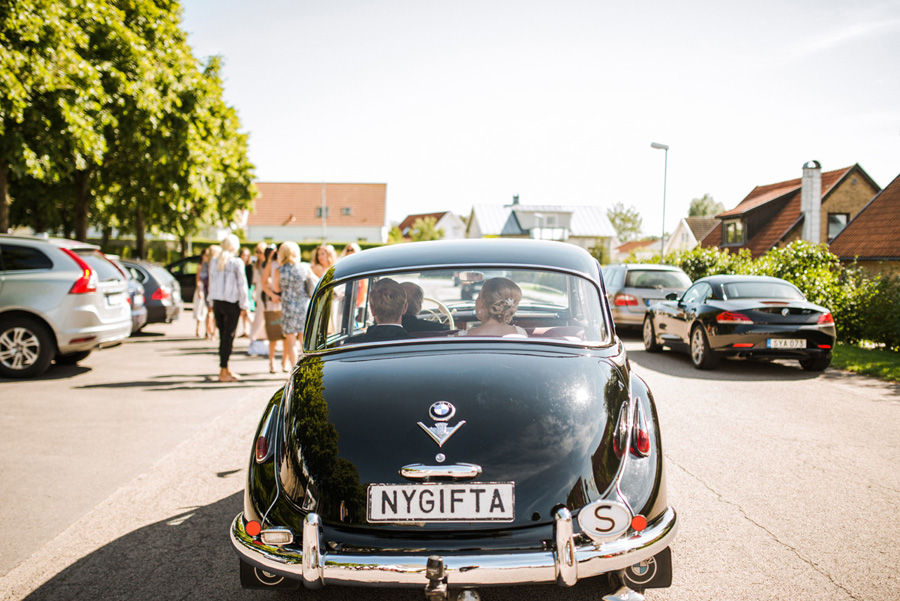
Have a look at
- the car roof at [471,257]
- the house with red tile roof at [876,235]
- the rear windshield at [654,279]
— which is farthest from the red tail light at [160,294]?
→ the house with red tile roof at [876,235]

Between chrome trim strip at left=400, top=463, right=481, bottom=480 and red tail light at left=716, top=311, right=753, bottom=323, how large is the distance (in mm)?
8516

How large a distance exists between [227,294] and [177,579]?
5.98 meters

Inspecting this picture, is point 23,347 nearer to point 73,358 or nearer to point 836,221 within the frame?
point 73,358

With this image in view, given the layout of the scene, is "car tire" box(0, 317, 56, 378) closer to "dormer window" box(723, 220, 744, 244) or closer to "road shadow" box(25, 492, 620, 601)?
"road shadow" box(25, 492, 620, 601)

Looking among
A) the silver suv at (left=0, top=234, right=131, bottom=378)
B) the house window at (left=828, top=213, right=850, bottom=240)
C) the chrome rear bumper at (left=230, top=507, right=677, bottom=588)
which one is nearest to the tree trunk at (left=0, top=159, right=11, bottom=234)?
the silver suv at (left=0, top=234, right=131, bottom=378)

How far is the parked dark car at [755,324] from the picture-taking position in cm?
1025

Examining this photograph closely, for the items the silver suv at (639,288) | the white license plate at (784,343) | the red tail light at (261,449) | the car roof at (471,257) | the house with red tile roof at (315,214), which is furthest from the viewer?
the house with red tile roof at (315,214)

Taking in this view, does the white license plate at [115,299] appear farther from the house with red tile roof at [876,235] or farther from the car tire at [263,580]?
the house with red tile roof at [876,235]

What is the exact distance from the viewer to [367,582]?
8.80ft

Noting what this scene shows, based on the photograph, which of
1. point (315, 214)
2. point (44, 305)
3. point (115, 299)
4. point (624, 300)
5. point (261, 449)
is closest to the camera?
point (261, 449)

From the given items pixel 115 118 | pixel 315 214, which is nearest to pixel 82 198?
pixel 115 118

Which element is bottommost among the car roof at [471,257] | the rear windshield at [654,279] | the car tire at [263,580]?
the car tire at [263,580]

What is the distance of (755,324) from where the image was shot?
404 inches

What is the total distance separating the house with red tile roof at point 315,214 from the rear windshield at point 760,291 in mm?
67542
